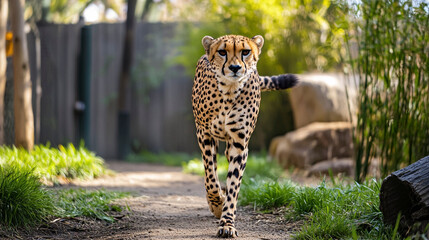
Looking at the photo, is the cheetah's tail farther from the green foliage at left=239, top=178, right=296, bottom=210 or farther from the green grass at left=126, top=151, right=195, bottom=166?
the green grass at left=126, top=151, right=195, bottom=166

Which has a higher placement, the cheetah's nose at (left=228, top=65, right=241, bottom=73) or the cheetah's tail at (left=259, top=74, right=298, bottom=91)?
the cheetah's nose at (left=228, top=65, right=241, bottom=73)

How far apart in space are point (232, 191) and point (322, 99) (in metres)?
4.57

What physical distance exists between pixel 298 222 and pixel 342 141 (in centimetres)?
386

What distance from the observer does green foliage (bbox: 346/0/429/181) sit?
452 cm

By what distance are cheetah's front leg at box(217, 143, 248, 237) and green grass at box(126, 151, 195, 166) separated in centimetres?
503

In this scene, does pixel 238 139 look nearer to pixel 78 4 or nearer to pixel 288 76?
pixel 288 76

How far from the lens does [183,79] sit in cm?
1016

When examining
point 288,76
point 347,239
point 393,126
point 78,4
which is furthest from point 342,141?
point 78,4

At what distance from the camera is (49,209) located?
3670 millimetres

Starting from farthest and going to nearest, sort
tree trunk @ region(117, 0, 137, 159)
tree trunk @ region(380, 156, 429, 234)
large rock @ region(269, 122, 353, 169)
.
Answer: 1. tree trunk @ region(117, 0, 137, 159)
2. large rock @ region(269, 122, 353, 169)
3. tree trunk @ region(380, 156, 429, 234)

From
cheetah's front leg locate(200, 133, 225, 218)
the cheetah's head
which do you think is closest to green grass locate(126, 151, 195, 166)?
cheetah's front leg locate(200, 133, 225, 218)

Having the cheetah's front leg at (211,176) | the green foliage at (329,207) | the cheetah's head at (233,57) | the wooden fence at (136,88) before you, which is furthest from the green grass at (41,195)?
the wooden fence at (136,88)

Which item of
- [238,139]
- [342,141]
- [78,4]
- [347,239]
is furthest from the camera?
[78,4]

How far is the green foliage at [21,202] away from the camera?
3352mm
